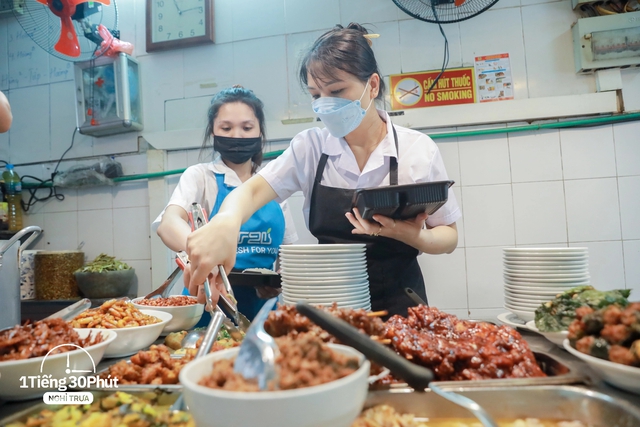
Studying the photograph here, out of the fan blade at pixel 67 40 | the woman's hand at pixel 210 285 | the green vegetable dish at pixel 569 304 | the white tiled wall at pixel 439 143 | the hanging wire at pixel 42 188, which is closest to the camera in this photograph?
the green vegetable dish at pixel 569 304

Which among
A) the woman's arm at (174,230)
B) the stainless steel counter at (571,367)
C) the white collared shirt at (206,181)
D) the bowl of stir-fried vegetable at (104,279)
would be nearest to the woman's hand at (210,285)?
the stainless steel counter at (571,367)

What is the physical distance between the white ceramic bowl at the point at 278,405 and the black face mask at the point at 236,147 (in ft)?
7.40

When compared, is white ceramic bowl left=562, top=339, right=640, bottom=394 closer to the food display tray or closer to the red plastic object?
the food display tray

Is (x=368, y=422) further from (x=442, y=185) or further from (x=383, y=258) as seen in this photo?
(x=383, y=258)

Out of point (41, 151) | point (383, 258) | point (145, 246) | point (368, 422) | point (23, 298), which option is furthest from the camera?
point (41, 151)

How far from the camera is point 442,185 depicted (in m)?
1.27

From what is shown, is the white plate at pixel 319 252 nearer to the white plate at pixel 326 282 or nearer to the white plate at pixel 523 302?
the white plate at pixel 326 282

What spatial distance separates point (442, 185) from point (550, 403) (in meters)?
0.69

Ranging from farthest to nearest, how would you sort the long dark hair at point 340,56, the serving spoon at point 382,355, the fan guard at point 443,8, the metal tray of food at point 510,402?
1. the fan guard at point 443,8
2. the long dark hair at point 340,56
3. the metal tray of food at point 510,402
4. the serving spoon at point 382,355

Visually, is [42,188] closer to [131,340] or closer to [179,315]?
[179,315]

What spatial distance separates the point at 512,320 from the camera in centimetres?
136

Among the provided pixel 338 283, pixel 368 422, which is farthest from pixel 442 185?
pixel 368 422

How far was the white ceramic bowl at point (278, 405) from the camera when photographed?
0.50m

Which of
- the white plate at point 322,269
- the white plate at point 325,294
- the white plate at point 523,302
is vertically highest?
the white plate at point 322,269
